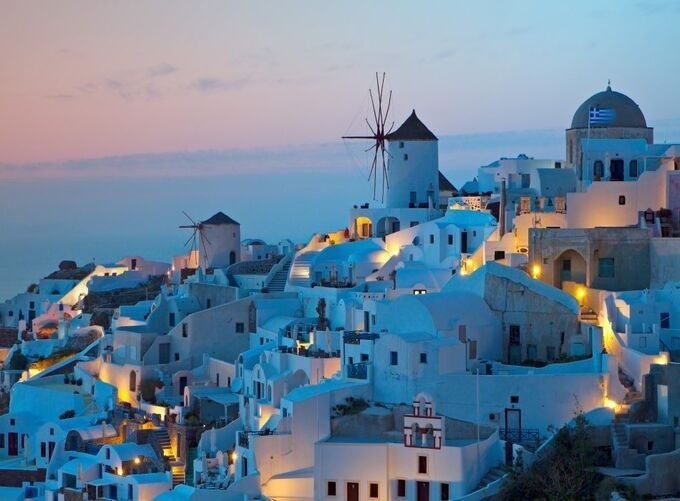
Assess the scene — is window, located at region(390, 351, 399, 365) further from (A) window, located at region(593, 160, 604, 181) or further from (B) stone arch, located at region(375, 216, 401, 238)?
(B) stone arch, located at region(375, 216, 401, 238)

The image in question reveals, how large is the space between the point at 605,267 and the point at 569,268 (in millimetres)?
831

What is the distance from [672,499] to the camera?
99.8ft

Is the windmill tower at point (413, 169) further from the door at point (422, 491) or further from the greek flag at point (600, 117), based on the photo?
the door at point (422, 491)

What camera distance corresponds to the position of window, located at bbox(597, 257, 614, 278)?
3872cm

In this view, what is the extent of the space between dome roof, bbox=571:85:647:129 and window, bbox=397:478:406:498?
16.1 meters

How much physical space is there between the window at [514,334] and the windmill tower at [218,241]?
1827 cm

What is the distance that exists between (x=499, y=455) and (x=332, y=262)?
13.5 m

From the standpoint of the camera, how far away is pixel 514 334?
3631 centimetres

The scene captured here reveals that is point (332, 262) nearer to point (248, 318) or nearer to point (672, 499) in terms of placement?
point (248, 318)

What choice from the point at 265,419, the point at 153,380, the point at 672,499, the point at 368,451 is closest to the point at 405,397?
the point at 368,451

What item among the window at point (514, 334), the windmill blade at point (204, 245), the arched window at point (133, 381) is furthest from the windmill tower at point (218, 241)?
the window at point (514, 334)

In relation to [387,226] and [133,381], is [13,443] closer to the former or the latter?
[133,381]

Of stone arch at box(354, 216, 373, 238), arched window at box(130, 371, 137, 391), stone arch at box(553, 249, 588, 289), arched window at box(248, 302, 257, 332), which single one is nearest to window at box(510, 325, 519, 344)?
stone arch at box(553, 249, 588, 289)

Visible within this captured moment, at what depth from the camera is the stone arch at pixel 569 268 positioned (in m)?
38.8
